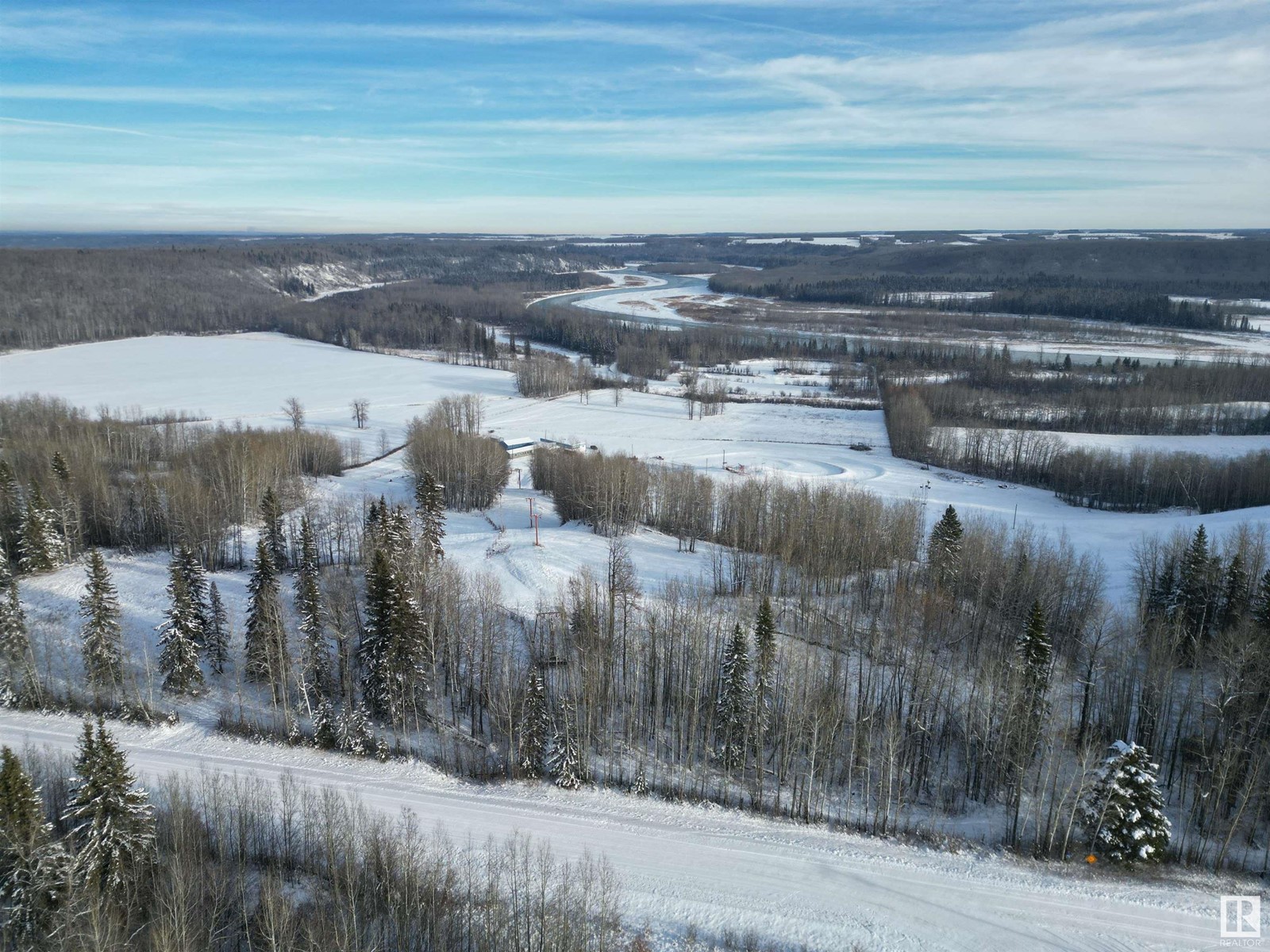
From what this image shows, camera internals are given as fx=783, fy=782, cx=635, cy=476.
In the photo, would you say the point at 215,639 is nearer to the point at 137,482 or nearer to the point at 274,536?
the point at 274,536

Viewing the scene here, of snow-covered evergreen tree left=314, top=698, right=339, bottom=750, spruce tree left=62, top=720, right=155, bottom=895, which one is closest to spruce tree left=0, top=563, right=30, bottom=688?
snow-covered evergreen tree left=314, top=698, right=339, bottom=750

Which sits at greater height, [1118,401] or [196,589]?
[1118,401]

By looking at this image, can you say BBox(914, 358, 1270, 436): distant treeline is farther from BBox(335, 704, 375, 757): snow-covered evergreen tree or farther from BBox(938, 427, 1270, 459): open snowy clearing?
BBox(335, 704, 375, 757): snow-covered evergreen tree

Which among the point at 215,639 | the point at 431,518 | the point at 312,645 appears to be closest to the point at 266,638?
the point at 312,645

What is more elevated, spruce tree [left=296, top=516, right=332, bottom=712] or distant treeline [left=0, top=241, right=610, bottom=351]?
distant treeline [left=0, top=241, right=610, bottom=351]

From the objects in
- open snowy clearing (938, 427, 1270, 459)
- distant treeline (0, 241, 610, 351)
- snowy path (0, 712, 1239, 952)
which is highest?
distant treeline (0, 241, 610, 351)

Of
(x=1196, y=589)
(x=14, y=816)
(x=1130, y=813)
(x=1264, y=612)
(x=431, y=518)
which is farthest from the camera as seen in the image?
(x=431, y=518)

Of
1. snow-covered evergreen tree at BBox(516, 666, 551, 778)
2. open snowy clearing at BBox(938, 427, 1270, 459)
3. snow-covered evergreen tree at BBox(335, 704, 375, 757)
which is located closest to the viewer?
snow-covered evergreen tree at BBox(516, 666, 551, 778)
